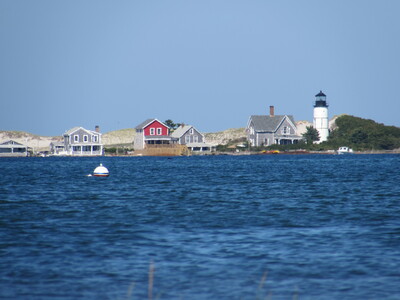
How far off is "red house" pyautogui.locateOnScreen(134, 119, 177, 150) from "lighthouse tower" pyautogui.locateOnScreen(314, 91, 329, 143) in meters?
28.7

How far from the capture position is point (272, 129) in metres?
131

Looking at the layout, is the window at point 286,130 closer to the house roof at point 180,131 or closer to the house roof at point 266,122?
the house roof at point 266,122

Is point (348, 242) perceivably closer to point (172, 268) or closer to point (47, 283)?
point (172, 268)

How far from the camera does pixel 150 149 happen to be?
134m

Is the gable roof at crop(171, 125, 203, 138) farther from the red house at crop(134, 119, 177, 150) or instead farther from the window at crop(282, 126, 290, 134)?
the window at crop(282, 126, 290, 134)

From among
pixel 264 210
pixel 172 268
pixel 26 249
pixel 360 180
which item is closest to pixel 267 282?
pixel 172 268

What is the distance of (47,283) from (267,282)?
4993mm

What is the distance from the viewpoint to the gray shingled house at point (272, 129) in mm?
131000

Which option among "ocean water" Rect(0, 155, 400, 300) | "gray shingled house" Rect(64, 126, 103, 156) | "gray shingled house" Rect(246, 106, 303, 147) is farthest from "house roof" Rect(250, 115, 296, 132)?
"ocean water" Rect(0, 155, 400, 300)

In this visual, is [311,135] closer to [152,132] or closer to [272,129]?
[272,129]

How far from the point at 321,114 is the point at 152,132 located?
107ft

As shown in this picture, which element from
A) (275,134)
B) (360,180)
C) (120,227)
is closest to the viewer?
(120,227)

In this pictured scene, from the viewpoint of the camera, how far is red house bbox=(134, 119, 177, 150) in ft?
426

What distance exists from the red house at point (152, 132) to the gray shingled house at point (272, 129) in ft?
54.4
